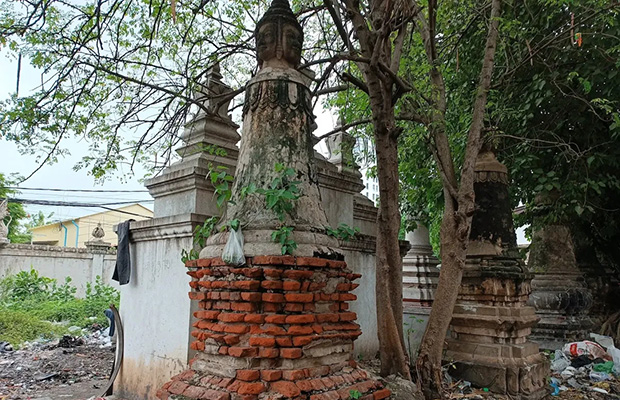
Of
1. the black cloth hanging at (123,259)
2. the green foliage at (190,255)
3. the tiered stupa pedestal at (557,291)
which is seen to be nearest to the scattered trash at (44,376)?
the black cloth hanging at (123,259)

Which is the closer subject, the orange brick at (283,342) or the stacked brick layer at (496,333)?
the orange brick at (283,342)

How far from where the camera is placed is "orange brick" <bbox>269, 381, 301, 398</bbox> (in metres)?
2.47

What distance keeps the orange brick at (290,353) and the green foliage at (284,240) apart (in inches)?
21.4

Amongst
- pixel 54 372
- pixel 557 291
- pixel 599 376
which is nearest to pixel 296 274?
pixel 599 376

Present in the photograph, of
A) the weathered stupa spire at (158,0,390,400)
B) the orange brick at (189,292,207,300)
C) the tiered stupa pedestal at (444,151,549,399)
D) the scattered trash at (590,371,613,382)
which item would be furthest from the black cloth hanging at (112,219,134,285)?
the scattered trash at (590,371,613,382)

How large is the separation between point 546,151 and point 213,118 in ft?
14.4

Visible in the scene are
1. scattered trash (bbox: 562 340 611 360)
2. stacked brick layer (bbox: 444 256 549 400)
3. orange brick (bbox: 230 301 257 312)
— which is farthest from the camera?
scattered trash (bbox: 562 340 611 360)

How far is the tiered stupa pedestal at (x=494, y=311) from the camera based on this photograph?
454 centimetres

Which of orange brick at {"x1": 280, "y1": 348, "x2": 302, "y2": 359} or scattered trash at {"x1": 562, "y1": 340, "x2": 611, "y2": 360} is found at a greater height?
orange brick at {"x1": 280, "y1": 348, "x2": 302, "y2": 359}

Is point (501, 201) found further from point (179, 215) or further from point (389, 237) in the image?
point (179, 215)

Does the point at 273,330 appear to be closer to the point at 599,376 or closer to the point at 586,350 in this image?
the point at 599,376

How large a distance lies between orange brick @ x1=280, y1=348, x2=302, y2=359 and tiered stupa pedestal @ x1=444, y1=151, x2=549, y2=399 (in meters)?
2.78

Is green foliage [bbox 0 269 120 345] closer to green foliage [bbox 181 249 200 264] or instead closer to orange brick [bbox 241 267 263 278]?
green foliage [bbox 181 249 200 264]

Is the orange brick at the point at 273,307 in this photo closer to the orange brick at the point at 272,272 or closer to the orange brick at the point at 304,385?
the orange brick at the point at 272,272
